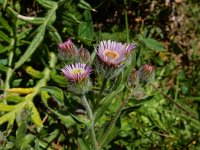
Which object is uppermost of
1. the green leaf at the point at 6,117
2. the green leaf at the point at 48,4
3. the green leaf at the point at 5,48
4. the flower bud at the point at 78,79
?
the green leaf at the point at 48,4

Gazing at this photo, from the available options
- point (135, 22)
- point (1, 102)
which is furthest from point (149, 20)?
point (1, 102)

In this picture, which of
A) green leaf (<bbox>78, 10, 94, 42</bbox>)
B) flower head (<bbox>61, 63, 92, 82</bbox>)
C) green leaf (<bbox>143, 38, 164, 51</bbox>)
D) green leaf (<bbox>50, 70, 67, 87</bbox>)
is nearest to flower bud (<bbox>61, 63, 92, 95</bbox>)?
flower head (<bbox>61, 63, 92, 82</bbox>)

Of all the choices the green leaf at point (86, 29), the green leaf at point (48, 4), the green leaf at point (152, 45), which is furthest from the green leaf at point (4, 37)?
the green leaf at point (152, 45)

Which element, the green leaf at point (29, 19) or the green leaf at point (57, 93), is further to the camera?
the green leaf at point (29, 19)

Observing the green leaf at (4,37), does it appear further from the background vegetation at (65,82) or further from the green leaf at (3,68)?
the green leaf at (3,68)

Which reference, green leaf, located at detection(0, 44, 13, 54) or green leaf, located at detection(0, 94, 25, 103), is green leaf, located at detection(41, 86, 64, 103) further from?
green leaf, located at detection(0, 44, 13, 54)

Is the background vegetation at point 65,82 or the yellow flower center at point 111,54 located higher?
Result: the yellow flower center at point 111,54

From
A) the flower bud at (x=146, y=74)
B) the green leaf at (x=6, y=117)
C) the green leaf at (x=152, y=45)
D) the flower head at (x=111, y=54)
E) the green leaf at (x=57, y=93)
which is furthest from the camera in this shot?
the green leaf at (x=152, y=45)
